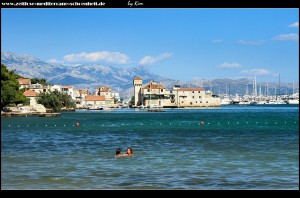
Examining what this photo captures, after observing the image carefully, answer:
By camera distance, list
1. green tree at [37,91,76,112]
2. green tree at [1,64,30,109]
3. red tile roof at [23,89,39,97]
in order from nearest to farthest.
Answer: green tree at [1,64,30,109] → green tree at [37,91,76,112] → red tile roof at [23,89,39,97]

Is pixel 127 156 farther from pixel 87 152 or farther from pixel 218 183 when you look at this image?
pixel 218 183

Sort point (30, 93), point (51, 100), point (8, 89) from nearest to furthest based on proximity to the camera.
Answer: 1. point (8, 89)
2. point (51, 100)
3. point (30, 93)

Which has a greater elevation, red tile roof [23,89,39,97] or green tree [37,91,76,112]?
red tile roof [23,89,39,97]

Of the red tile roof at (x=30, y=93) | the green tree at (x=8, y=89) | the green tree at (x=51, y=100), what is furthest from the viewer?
the red tile roof at (x=30, y=93)

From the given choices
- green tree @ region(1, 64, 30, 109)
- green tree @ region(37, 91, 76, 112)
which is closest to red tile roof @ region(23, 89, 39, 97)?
green tree @ region(37, 91, 76, 112)

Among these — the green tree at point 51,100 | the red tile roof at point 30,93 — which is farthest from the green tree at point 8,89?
the red tile roof at point 30,93

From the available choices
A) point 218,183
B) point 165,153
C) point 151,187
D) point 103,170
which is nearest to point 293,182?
point 218,183

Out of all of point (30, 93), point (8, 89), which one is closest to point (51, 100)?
point (30, 93)

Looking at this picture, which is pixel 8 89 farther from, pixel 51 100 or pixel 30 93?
pixel 30 93

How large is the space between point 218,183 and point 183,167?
218 inches

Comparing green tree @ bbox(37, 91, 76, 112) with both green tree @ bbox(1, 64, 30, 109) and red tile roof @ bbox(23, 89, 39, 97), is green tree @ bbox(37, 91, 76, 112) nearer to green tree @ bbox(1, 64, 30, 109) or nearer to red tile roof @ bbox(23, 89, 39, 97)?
red tile roof @ bbox(23, 89, 39, 97)

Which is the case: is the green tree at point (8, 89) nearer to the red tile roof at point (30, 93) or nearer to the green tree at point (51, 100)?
the green tree at point (51, 100)

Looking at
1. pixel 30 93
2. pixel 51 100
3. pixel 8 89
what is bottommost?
pixel 51 100

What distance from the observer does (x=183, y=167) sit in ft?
76.8
